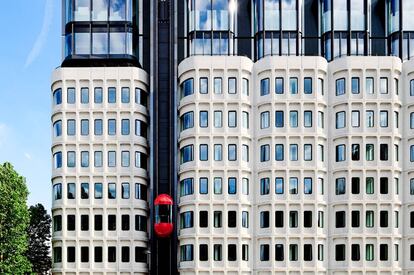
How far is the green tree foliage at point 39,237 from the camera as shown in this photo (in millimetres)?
81250

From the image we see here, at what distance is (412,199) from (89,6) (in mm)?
39810

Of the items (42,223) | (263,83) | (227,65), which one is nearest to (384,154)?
(263,83)

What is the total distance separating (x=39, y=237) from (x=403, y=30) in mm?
53730

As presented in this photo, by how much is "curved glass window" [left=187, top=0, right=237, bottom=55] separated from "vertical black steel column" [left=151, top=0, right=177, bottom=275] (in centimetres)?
316

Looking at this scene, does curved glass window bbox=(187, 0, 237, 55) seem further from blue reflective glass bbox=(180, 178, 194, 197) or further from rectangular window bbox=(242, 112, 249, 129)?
blue reflective glass bbox=(180, 178, 194, 197)

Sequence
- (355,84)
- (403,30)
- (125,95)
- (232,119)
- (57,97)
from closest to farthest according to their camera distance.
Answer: (355,84) < (232,119) < (125,95) < (57,97) < (403,30)

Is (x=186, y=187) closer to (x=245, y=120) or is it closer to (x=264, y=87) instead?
(x=245, y=120)

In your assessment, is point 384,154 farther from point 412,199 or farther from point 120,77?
point 120,77

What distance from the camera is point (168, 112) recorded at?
6712 cm

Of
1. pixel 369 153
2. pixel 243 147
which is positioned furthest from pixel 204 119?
pixel 369 153

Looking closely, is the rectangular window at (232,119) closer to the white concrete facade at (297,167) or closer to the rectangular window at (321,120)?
the white concrete facade at (297,167)

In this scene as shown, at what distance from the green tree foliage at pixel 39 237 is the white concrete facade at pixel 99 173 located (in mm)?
18456

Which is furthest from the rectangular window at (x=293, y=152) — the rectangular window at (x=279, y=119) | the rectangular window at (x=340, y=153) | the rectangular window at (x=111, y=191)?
the rectangular window at (x=111, y=191)

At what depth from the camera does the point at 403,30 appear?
213 feet
